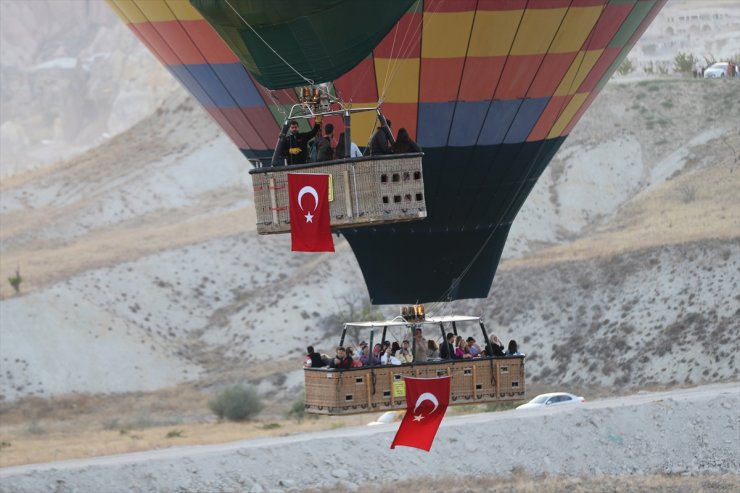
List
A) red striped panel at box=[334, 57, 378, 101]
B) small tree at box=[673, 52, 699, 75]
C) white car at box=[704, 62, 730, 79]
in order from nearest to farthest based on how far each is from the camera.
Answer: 1. red striped panel at box=[334, 57, 378, 101]
2. white car at box=[704, 62, 730, 79]
3. small tree at box=[673, 52, 699, 75]

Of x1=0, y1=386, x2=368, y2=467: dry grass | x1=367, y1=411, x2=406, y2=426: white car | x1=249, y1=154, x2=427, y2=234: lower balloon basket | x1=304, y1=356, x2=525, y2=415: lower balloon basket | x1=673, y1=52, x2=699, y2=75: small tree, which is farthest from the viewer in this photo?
x1=673, y1=52, x2=699, y2=75: small tree

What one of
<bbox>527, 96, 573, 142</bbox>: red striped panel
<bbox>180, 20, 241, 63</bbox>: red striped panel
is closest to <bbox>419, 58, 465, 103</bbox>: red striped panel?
<bbox>527, 96, 573, 142</bbox>: red striped panel

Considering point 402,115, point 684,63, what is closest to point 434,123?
point 402,115

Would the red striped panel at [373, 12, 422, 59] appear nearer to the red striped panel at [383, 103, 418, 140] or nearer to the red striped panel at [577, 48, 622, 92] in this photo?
the red striped panel at [383, 103, 418, 140]

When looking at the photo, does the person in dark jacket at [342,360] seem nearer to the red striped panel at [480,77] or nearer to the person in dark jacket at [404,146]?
the person in dark jacket at [404,146]

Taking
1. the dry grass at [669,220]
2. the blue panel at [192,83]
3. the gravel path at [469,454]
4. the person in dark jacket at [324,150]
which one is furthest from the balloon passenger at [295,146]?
Answer: the dry grass at [669,220]

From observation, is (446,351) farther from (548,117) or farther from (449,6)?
(548,117)
